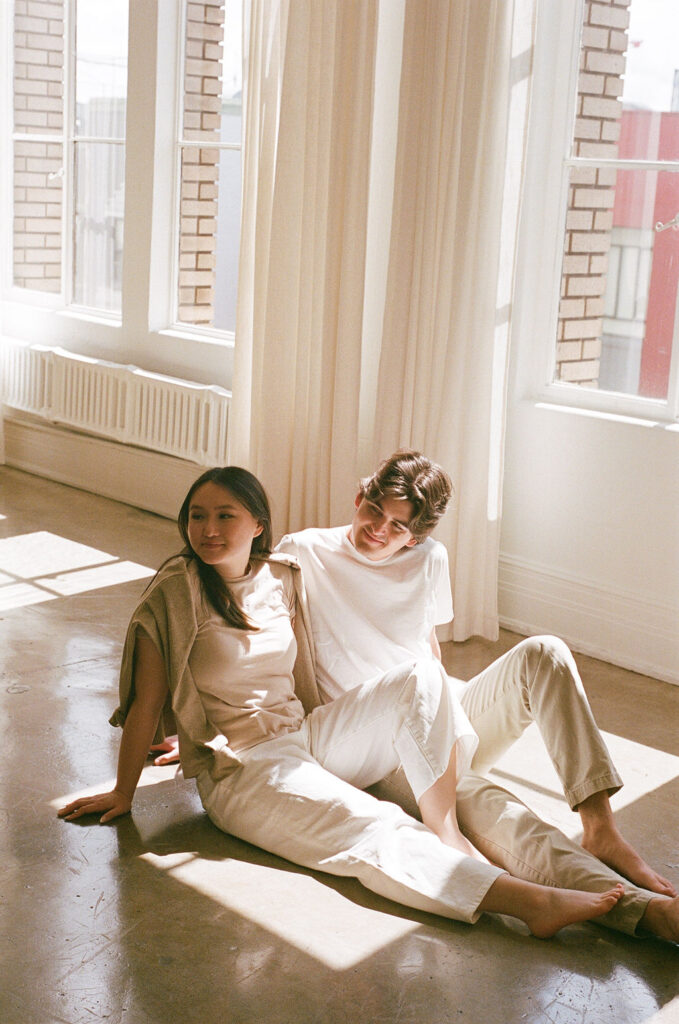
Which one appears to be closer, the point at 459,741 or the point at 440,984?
the point at 440,984

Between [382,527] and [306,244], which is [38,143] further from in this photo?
[382,527]

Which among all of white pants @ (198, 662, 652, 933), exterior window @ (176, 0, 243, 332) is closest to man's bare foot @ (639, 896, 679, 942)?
white pants @ (198, 662, 652, 933)

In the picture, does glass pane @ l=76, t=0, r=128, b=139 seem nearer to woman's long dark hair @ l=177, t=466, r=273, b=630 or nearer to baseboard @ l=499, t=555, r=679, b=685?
baseboard @ l=499, t=555, r=679, b=685

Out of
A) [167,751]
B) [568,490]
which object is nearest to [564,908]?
[167,751]

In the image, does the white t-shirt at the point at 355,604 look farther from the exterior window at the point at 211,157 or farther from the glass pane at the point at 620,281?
the exterior window at the point at 211,157

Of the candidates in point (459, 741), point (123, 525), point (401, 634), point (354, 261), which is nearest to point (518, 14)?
point (354, 261)

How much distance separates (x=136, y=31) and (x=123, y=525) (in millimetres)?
2172

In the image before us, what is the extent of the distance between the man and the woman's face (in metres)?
0.26

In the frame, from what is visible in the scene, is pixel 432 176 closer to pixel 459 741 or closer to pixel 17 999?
pixel 459 741

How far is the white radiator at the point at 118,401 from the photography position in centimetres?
510

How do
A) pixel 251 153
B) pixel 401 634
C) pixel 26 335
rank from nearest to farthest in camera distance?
pixel 401 634 < pixel 251 153 < pixel 26 335

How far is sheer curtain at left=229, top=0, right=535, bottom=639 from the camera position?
374cm

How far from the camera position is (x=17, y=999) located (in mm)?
1949

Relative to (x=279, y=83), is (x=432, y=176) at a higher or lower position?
lower
